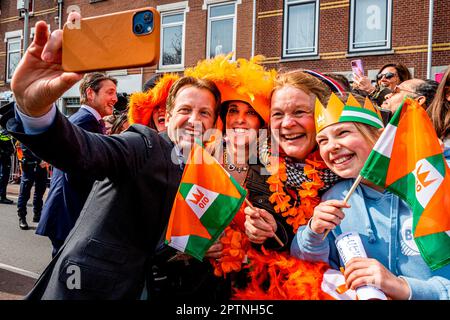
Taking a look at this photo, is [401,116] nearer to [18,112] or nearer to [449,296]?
[449,296]

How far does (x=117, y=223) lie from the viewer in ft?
5.19

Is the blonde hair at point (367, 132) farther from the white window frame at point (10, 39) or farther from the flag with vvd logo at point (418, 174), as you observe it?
the white window frame at point (10, 39)

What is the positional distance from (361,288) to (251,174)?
77 centimetres

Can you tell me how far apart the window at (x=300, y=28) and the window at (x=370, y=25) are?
37.8 inches

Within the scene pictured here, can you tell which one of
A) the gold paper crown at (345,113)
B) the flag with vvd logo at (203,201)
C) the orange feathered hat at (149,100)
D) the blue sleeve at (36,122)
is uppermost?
the orange feathered hat at (149,100)

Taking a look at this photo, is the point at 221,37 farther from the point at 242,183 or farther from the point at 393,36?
the point at 242,183

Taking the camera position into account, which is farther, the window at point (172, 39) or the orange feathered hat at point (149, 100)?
the window at point (172, 39)

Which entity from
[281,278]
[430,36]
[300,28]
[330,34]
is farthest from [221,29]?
[281,278]

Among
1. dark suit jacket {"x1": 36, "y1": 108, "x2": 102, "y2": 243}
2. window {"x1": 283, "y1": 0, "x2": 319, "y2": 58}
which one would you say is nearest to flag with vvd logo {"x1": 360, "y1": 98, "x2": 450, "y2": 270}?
dark suit jacket {"x1": 36, "y1": 108, "x2": 102, "y2": 243}

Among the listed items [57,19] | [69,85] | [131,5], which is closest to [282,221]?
[69,85]

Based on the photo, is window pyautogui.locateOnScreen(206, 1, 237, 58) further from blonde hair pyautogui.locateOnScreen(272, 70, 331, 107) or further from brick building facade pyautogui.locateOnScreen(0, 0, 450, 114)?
blonde hair pyautogui.locateOnScreen(272, 70, 331, 107)

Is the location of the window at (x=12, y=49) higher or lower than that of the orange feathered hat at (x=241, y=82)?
higher

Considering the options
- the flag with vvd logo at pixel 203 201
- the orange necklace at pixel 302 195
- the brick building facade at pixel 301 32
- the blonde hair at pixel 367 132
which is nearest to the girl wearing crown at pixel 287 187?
the orange necklace at pixel 302 195

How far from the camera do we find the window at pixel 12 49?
59.5 ft
